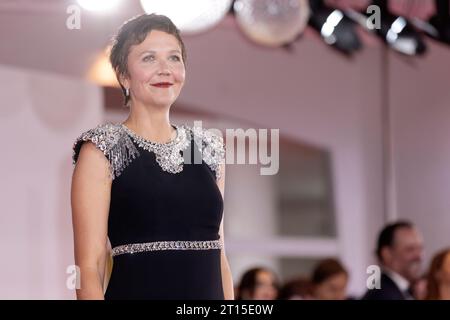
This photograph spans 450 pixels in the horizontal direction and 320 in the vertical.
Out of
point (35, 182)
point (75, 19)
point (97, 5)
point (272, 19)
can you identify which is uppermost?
point (97, 5)

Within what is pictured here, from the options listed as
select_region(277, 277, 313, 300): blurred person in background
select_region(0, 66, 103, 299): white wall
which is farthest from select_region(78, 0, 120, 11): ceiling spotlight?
select_region(277, 277, 313, 300): blurred person in background

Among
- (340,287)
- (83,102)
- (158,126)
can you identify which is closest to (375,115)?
(340,287)

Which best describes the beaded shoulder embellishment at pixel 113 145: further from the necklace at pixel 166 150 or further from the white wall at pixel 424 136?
the white wall at pixel 424 136

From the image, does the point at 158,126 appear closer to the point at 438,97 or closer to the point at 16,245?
the point at 16,245

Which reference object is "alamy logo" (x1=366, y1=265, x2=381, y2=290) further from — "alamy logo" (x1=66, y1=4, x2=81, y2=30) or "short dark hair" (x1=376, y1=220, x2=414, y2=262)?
"alamy logo" (x1=66, y1=4, x2=81, y2=30)

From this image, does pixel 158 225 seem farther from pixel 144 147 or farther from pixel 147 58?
pixel 147 58

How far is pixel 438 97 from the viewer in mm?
7984

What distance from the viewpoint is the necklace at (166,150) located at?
1975mm

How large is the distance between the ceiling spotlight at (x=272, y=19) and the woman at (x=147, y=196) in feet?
8.61

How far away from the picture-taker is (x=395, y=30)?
554cm

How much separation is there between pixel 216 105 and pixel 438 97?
174 cm

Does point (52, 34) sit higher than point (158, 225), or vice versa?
point (52, 34)

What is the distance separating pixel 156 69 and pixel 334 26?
143 inches

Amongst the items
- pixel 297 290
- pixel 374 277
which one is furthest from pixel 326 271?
pixel 374 277
